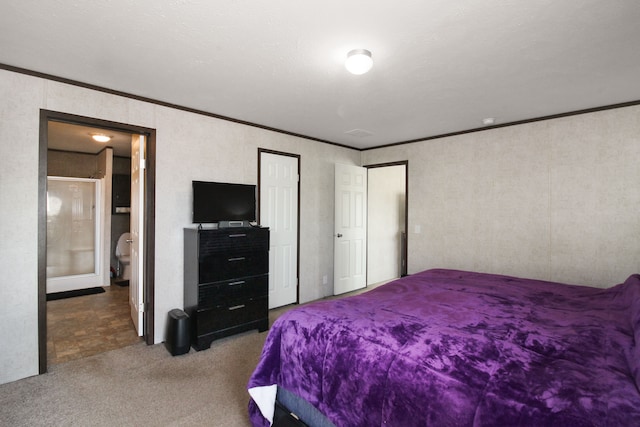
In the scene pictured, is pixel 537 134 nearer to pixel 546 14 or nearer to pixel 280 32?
pixel 546 14

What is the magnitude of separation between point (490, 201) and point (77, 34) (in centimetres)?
421

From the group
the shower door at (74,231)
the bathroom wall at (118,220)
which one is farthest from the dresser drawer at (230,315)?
the bathroom wall at (118,220)

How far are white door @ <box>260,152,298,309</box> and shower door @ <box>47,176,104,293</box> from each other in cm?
344

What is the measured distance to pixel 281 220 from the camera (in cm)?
425

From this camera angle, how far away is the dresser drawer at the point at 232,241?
9.95 feet

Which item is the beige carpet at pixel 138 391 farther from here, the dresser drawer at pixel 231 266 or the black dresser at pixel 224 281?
the dresser drawer at pixel 231 266

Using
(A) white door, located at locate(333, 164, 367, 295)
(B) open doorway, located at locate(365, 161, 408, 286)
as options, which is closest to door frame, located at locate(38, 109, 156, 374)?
(A) white door, located at locate(333, 164, 367, 295)

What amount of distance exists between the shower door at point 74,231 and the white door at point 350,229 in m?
4.14

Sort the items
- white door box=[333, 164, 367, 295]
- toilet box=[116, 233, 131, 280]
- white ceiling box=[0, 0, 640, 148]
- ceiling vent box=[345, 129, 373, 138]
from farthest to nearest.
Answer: toilet box=[116, 233, 131, 280]
white door box=[333, 164, 367, 295]
ceiling vent box=[345, 129, 373, 138]
white ceiling box=[0, 0, 640, 148]

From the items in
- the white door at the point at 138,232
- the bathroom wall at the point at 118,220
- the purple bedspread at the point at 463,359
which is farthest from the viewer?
the bathroom wall at the point at 118,220

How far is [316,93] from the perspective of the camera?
2.92 meters

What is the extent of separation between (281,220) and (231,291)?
1300 millimetres

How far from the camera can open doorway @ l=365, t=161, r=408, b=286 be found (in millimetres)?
5617

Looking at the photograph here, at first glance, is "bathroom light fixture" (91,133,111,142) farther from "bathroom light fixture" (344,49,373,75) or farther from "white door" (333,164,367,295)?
"bathroom light fixture" (344,49,373,75)
